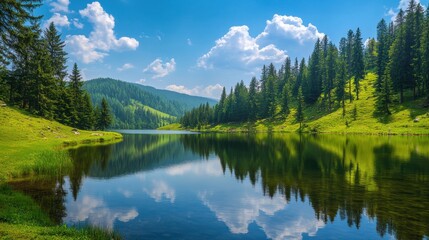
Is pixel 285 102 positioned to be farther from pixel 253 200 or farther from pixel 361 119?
pixel 253 200

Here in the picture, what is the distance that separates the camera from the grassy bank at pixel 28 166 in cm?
1333

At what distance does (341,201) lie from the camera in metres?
21.2

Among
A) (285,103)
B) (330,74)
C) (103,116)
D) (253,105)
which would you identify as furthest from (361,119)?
(103,116)

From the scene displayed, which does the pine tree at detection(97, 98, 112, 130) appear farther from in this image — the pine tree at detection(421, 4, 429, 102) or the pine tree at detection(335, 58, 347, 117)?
the pine tree at detection(421, 4, 429, 102)

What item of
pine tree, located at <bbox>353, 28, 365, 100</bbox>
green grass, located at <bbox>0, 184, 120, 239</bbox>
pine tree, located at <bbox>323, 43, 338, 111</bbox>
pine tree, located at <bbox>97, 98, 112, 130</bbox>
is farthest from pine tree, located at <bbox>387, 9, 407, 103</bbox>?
green grass, located at <bbox>0, 184, 120, 239</bbox>

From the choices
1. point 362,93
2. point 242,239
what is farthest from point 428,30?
point 242,239

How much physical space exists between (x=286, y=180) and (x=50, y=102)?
71.2 metres

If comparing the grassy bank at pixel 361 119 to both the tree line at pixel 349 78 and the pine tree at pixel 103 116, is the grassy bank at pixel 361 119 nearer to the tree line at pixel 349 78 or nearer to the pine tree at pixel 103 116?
the tree line at pixel 349 78

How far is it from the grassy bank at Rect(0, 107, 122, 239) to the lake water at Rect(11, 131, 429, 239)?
5.96 ft

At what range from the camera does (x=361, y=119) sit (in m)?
106

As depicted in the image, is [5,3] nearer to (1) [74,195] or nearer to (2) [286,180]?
(1) [74,195]

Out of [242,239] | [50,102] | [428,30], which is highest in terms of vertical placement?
[428,30]

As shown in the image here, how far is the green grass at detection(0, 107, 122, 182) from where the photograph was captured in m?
31.4

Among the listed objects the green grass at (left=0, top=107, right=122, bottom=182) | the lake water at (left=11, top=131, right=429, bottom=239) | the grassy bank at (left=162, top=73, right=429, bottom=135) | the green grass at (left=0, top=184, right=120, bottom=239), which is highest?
the grassy bank at (left=162, top=73, right=429, bottom=135)
